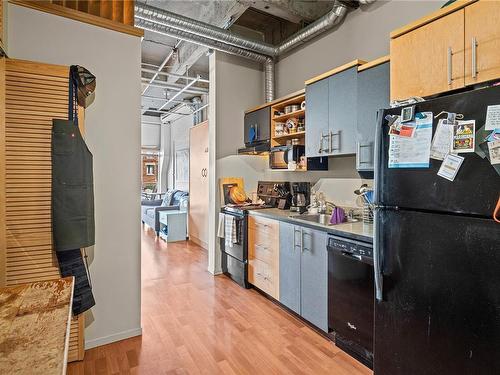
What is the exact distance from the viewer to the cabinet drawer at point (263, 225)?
295 cm

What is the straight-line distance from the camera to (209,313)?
9.22ft

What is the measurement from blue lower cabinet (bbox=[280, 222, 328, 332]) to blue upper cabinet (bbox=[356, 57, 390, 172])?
0.73m

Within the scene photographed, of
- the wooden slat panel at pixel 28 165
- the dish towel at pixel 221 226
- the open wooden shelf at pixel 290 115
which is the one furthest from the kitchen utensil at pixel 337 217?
the wooden slat panel at pixel 28 165

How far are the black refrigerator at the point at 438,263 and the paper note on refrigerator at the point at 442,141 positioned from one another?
4cm

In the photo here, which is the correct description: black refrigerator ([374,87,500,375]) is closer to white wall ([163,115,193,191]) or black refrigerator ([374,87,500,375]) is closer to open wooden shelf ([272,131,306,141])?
open wooden shelf ([272,131,306,141])

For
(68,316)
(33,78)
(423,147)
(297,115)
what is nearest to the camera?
(68,316)

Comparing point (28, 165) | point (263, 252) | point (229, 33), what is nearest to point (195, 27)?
point (229, 33)

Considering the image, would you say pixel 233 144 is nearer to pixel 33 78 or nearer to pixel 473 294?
pixel 33 78

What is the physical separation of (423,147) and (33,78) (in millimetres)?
2403

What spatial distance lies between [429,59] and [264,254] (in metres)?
2.24

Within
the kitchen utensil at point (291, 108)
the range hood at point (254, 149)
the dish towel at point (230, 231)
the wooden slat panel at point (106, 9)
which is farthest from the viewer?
the range hood at point (254, 149)

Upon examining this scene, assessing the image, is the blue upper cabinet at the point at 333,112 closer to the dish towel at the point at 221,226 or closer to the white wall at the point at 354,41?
the white wall at the point at 354,41

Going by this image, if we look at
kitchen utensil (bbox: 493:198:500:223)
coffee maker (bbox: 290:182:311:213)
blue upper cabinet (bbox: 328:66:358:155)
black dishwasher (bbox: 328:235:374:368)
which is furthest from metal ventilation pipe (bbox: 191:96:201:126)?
kitchen utensil (bbox: 493:198:500:223)

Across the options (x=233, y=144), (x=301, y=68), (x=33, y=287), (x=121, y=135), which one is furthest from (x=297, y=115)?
(x=33, y=287)
